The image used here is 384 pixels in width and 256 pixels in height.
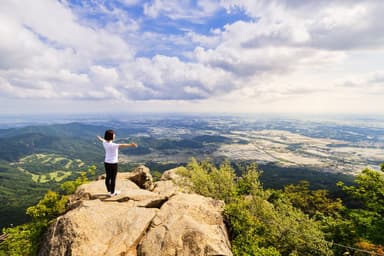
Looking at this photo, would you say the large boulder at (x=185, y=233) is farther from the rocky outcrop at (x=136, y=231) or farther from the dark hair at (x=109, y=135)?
the dark hair at (x=109, y=135)

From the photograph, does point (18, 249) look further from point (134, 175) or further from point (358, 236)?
point (358, 236)

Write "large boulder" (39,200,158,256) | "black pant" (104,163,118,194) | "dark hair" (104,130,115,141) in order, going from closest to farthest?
"large boulder" (39,200,158,256) < "dark hair" (104,130,115,141) < "black pant" (104,163,118,194)

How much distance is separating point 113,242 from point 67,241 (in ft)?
9.02

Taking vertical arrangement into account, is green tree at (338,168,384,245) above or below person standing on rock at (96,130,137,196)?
below

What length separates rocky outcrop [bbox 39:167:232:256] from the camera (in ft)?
42.4

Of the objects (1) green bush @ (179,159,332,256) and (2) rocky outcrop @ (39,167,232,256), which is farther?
(1) green bush @ (179,159,332,256)

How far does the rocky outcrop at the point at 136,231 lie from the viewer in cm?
1291

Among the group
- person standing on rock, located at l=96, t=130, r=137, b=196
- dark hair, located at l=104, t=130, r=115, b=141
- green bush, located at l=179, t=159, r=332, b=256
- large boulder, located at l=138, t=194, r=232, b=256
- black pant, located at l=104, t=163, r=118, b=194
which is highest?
dark hair, located at l=104, t=130, r=115, b=141

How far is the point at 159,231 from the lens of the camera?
1434cm

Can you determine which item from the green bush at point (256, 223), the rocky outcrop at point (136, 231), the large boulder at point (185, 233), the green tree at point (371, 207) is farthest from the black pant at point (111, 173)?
the green tree at point (371, 207)

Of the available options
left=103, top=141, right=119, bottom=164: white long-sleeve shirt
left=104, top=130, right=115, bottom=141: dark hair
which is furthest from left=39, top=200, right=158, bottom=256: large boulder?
left=104, top=130, right=115, bottom=141: dark hair

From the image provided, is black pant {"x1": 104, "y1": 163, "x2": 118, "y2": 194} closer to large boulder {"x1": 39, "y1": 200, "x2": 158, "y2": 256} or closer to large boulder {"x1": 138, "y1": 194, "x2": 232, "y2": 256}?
large boulder {"x1": 39, "y1": 200, "x2": 158, "y2": 256}

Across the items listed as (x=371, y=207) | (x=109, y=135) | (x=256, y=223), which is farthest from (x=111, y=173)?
(x=371, y=207)

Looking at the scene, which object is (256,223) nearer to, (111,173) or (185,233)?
(185,233)
